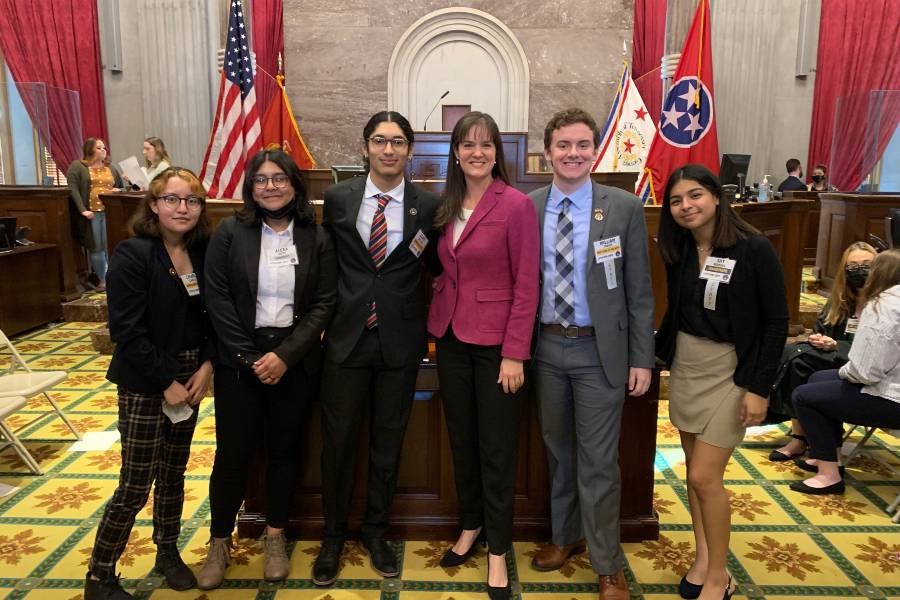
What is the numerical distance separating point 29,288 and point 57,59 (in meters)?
4.87

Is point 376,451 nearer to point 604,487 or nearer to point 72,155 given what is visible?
point 604,487

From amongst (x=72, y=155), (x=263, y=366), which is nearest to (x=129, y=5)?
(x=72, y=155)

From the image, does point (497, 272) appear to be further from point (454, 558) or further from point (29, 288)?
point (29, 288)

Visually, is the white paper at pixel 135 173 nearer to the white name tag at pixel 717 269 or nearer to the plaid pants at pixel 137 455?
the plaid pants at pixel 137 455

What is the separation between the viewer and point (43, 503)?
3768 mm

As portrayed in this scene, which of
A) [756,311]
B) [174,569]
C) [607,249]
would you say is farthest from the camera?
[174,569]

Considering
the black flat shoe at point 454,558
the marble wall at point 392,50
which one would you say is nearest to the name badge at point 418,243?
the black flat shoe at point 454,558

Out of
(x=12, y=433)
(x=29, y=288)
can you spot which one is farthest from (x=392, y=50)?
(x=12, y=433)

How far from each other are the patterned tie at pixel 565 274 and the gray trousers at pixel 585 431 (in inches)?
3.9

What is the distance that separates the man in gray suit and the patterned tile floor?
513 millimetres

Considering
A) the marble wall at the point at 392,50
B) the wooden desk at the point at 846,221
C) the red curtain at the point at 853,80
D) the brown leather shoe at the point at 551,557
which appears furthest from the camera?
the red curtain at the point at 853,80

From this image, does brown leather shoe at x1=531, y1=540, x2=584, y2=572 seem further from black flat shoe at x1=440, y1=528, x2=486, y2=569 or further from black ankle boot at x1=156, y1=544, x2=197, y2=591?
black ankle boot at x1=156, y1=544, x2=197, y2=591

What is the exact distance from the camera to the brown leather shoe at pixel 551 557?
308cm

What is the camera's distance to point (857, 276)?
3.99m
